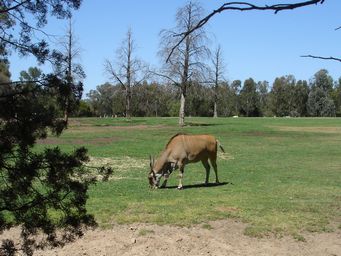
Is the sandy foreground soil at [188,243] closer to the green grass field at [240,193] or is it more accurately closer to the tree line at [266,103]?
the green grass field at [240,193]

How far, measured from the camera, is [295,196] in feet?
46.1

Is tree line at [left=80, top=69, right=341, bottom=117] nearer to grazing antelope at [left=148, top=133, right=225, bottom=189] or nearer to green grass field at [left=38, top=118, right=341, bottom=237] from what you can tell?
green grass field at [left=38, top=118, right=341, bottom=237]

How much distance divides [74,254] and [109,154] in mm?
16149

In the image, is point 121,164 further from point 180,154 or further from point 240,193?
point 240,193

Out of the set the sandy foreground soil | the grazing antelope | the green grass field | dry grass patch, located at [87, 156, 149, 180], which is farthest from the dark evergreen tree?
dry grass patch, located at [87, 156, 149, 180]

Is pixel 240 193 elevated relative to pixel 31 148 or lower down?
lower down

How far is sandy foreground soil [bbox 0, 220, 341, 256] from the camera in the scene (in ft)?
29.9

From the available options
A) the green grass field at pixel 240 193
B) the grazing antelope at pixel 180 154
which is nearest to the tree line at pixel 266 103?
the green grass field at pixel 240 193

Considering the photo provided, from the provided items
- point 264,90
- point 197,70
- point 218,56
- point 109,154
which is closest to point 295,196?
point 109,154

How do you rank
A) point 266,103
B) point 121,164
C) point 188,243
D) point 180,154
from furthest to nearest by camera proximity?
point 266,103, point 121,164, point 180,154, point 188,243

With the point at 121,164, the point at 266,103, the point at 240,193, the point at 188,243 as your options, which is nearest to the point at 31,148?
the point at 188,243

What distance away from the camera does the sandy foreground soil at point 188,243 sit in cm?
912

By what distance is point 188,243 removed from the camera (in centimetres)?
941

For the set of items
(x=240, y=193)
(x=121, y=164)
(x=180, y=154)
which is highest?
(x=180, y=154)
